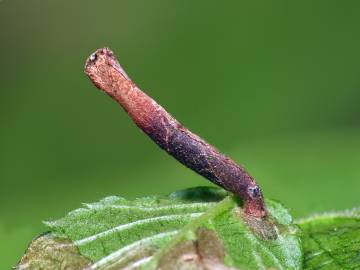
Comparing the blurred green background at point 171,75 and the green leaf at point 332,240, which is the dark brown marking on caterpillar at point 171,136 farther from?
the blurred green background at point 171,75

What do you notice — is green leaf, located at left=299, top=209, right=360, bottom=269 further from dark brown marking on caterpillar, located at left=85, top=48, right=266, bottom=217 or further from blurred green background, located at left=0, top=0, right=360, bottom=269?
blurred green background, located at left=0, top=0, right=360, bottom=269

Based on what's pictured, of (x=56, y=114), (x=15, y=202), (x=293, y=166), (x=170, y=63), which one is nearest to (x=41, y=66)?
(x=56, y=114)

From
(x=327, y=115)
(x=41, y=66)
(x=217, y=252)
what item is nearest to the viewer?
(x=217, y=252)

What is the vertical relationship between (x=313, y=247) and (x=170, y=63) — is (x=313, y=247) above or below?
below

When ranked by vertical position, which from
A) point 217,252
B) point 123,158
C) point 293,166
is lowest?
point 217,252

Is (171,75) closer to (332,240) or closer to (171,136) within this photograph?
(332,240)

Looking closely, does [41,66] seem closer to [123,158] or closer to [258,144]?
[123,158]

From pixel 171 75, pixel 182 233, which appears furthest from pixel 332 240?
pixel 171 75
